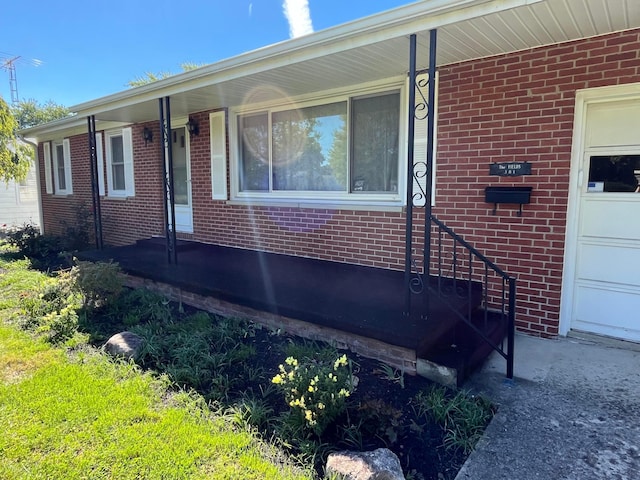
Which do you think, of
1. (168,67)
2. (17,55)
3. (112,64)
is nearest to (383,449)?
(168,67)

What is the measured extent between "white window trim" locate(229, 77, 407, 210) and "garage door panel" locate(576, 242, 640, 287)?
1836 mm

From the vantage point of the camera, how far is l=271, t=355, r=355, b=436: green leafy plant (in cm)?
238

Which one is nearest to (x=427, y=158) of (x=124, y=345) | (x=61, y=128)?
(x=124, y=345)

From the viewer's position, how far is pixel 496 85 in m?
3.82

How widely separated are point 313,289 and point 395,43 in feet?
7.82

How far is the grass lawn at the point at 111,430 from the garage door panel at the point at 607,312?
3.00 meters

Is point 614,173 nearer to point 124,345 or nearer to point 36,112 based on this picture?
point 124,345

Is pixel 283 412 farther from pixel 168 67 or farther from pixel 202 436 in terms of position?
pixel 168 67

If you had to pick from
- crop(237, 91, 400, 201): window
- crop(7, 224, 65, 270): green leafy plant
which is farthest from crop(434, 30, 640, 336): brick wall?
crop(7, 224, 65, 270): green leafy plant

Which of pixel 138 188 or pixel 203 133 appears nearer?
pixel 203 133

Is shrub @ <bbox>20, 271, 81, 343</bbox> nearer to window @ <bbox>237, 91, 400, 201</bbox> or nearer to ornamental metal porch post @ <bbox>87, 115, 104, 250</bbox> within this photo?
ornamental metal porch post @ <bbox>87, 115, 104, 250</bbox>

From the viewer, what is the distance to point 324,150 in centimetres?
536

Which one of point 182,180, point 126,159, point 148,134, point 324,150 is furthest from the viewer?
point 126,159

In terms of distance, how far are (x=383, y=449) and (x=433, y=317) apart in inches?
53.0
